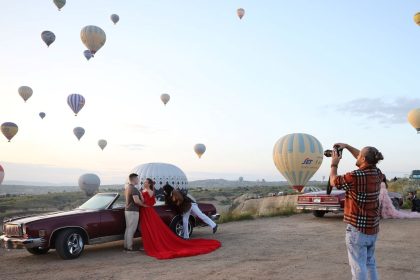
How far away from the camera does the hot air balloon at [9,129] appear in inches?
1869

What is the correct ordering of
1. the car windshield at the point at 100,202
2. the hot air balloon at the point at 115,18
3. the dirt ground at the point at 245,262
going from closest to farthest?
the dirt ground at the point at 245,262, the car windshield at the point at 100,202, the hot air balloon at the point at 115,18

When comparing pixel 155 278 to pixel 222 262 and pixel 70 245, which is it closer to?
pixel 222 262

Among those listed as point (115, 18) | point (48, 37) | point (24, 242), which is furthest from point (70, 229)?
point (115, 18)

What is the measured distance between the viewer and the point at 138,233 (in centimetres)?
1092

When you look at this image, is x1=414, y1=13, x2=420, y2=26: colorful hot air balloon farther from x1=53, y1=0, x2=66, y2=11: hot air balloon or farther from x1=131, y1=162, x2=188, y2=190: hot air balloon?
x1=53, y1=0, x2=66, y2=11: hot air balloon

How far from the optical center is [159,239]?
10.5 m

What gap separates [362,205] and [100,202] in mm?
7463

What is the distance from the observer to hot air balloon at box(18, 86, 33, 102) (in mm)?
46938

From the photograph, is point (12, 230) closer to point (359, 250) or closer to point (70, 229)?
point (70, 229)

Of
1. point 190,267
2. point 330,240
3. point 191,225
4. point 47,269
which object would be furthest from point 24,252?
point 330,240

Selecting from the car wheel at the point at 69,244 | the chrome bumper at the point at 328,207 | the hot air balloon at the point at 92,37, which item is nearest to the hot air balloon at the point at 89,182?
the hot air balloon at the point at 92,37

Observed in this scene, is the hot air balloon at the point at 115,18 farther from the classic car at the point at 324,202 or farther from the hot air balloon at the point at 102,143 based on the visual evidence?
the classic car at the point at 324,202

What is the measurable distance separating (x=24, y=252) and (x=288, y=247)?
6.49 m

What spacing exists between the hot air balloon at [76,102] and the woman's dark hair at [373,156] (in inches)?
1511
